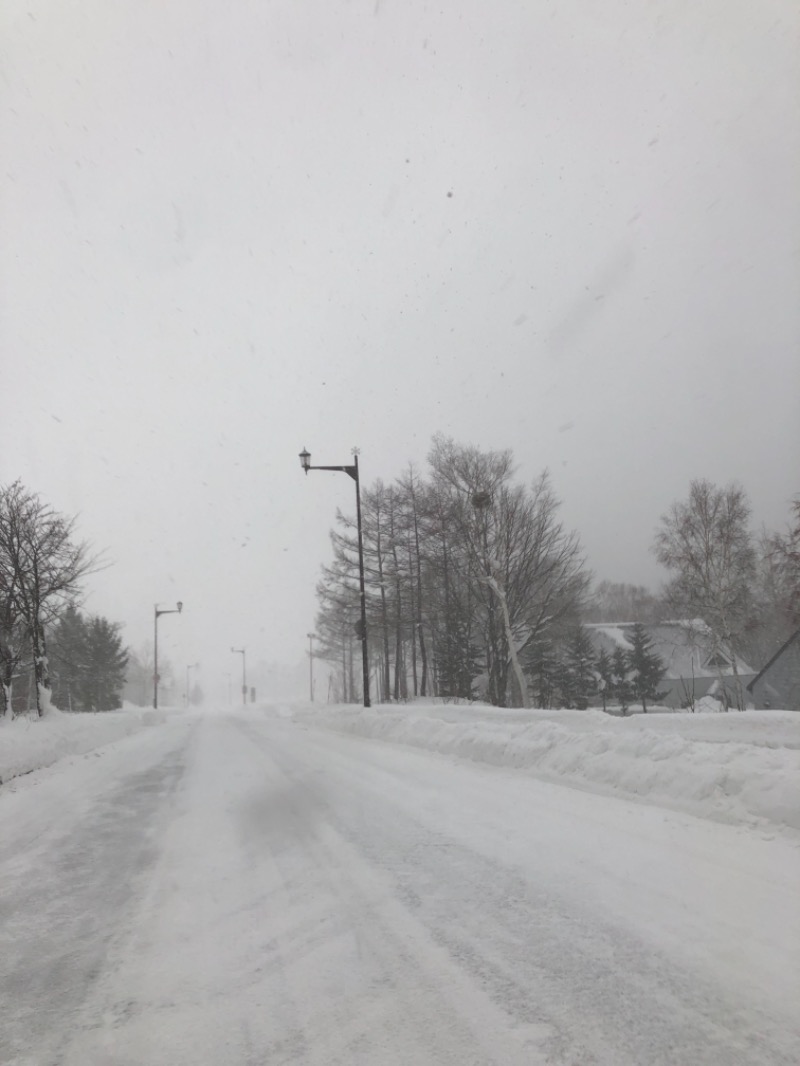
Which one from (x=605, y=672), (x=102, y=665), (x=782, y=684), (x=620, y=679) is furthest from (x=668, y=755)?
(x=102, y=665)

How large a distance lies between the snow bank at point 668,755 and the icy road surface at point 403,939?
0.42m

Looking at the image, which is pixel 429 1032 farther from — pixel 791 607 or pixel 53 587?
pixel 791 607

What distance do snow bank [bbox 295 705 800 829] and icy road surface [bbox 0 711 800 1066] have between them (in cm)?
42

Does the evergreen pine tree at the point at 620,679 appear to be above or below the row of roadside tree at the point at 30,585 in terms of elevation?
below

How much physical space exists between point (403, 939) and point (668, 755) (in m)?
4.70

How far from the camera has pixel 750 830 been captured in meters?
5.16

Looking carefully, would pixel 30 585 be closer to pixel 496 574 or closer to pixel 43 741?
pixel 43 741

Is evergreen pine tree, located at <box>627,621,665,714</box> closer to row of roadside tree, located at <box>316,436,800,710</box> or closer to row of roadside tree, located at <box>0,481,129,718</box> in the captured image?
row of roadside tree, located at <box>316,436,800,710</box>

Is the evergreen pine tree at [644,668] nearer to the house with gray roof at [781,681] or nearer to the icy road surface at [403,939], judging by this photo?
the house with gray roof at [781,681]

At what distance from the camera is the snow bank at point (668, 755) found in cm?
554

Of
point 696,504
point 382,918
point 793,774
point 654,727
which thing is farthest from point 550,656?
point 382,918

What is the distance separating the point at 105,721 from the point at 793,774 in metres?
22.8

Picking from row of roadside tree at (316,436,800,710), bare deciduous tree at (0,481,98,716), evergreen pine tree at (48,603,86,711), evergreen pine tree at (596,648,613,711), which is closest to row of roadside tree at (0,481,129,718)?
bare deciduous tree at (0,481,98,716)

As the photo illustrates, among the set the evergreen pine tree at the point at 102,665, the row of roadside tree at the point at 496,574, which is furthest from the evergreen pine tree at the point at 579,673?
the evergreen pine tree at the point at 102,665
